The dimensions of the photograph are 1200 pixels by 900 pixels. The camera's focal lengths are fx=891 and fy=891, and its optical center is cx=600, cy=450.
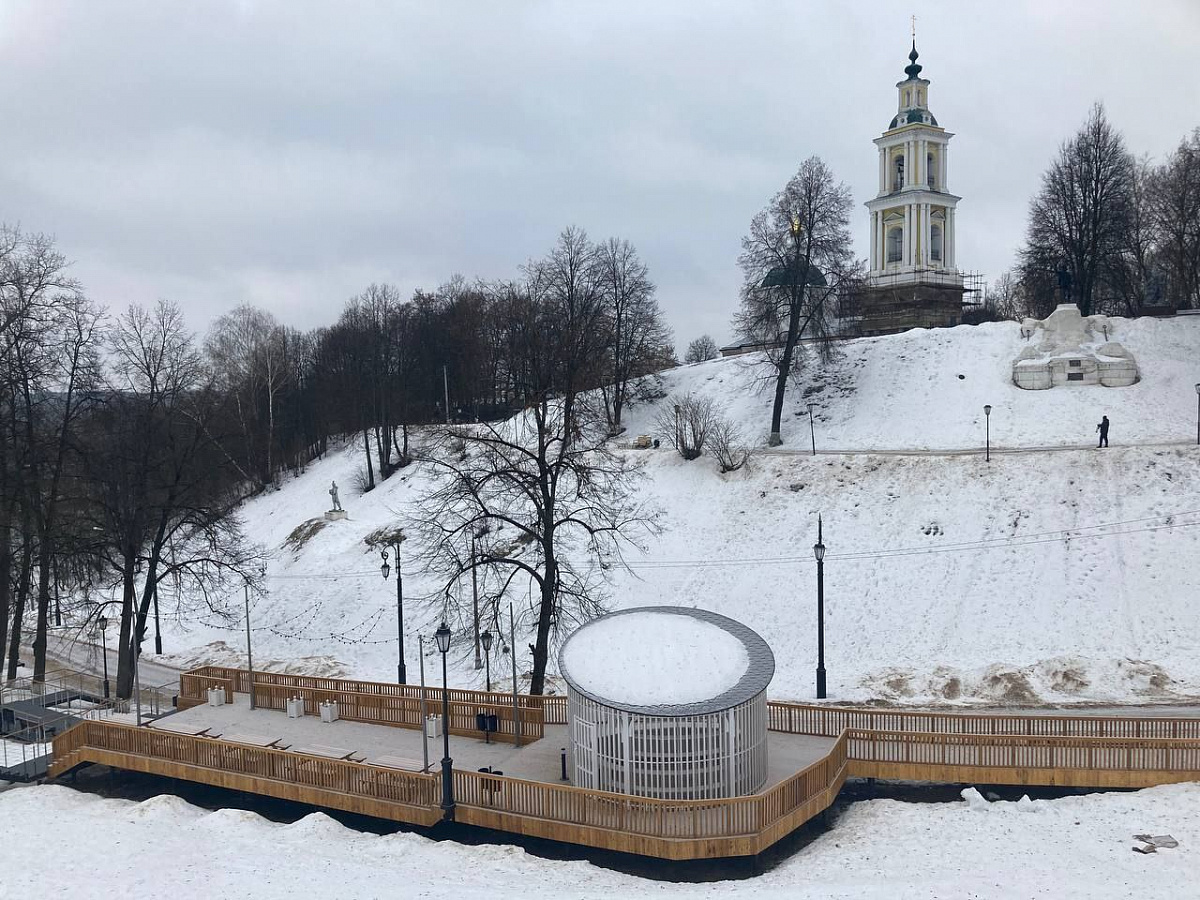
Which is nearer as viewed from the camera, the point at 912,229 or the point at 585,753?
the point at 585,753

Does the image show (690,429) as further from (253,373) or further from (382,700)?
(253,373)

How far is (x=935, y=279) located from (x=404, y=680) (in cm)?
4752

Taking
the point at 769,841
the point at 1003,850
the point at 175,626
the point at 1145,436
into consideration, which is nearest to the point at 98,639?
the point at 175,626

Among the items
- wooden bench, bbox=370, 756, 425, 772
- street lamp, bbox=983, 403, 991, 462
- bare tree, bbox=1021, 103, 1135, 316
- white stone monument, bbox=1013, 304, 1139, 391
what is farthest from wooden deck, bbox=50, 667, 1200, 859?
bare tree, bbox=1021, 103, 1135, 316

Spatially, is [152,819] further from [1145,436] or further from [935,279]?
[935,279]

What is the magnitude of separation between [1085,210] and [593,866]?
44.9 meters

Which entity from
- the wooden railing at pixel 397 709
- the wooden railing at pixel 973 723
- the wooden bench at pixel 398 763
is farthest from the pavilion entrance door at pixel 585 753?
the wooden railing at pixel 973 723

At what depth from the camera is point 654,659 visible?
15.0 metres

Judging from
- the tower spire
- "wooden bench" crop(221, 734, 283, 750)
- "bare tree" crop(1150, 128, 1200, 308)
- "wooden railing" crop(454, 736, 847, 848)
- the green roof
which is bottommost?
"wooden bench" crop(221, 734, 283, 750)

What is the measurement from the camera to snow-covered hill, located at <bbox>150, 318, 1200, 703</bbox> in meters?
23.2

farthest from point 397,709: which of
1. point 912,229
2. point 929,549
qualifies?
point 912,229

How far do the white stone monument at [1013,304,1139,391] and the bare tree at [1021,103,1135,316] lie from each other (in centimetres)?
446

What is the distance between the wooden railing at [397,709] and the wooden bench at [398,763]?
2.31 metres

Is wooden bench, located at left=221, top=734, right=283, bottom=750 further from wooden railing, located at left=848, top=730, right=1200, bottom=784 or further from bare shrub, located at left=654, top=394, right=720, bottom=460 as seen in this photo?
bare shrub, located at left=654, top=394, right=720, bottom=460
